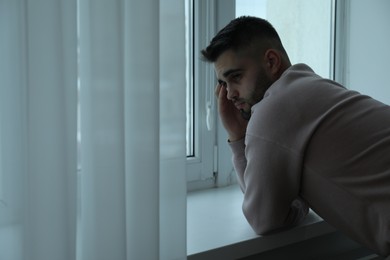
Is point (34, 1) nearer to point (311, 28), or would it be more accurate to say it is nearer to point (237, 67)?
point (237, 67)

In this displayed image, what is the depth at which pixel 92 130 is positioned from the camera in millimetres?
798

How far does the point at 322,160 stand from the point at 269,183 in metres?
0.14

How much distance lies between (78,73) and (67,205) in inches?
9.8

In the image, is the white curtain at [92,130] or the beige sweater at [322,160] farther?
the beige sweater at [322,160]

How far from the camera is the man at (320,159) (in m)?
0.97

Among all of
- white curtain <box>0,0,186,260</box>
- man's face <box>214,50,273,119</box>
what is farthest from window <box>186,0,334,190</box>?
white curtain <box>0,0,186,260</box>

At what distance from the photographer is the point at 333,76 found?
2.01m

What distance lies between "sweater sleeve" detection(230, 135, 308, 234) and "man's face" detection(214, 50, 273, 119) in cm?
20

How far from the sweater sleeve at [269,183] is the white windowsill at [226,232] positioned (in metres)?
0.05

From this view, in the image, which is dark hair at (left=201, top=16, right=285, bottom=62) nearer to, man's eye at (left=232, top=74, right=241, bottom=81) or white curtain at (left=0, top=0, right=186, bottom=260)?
man's eye at (left=232, top=74, right=241, bottom=81)

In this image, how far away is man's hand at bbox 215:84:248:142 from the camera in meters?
1.29

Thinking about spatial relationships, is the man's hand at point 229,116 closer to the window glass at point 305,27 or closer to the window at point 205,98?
the window at point 205,98

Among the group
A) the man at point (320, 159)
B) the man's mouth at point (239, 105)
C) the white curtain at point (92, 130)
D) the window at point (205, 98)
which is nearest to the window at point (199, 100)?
the window at point (205, 98)

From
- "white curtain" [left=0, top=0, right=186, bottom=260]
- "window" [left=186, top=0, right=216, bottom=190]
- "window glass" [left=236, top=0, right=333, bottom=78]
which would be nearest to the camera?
"white curtain" [left=0, top=0, right=186, bottom=260]
